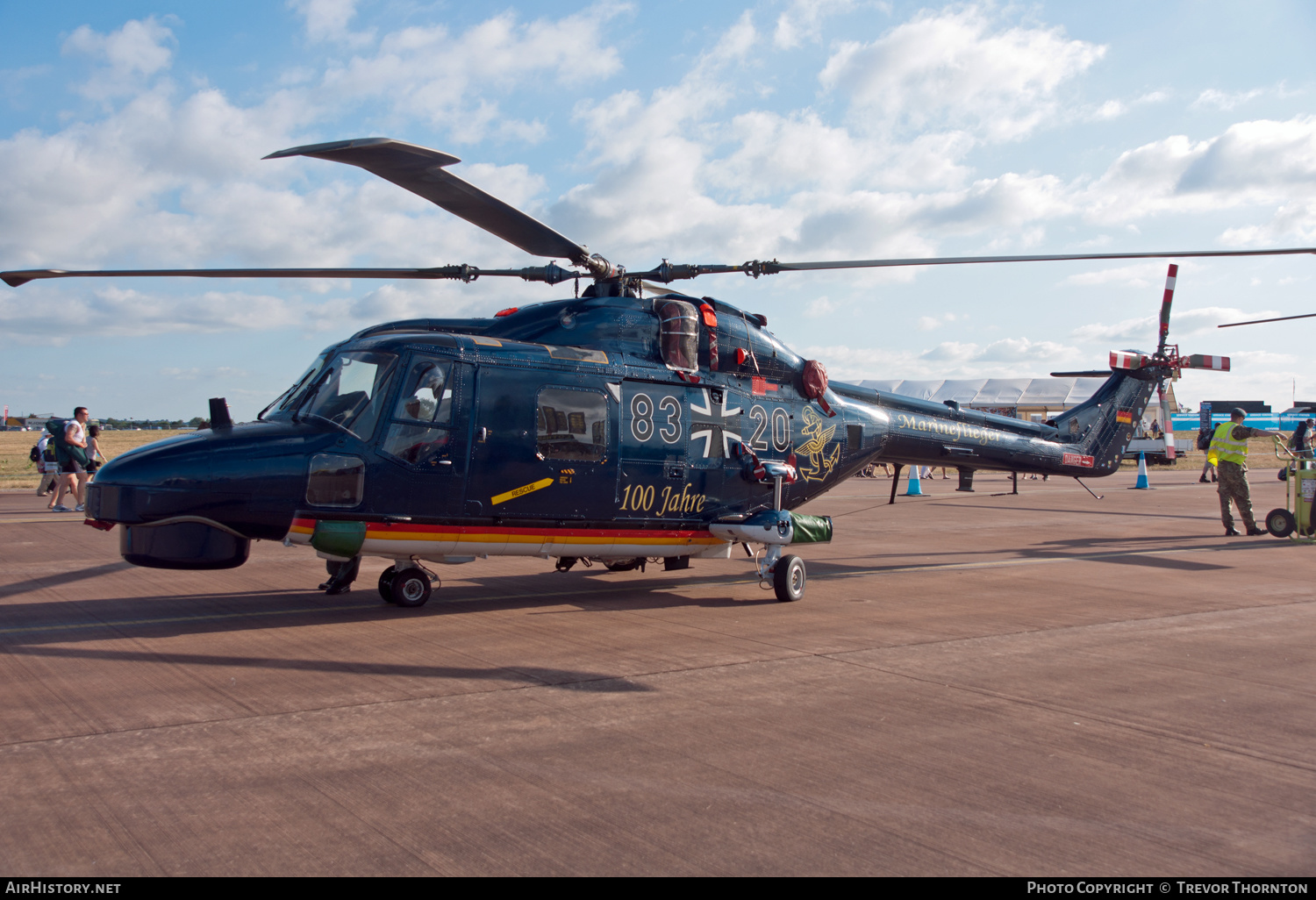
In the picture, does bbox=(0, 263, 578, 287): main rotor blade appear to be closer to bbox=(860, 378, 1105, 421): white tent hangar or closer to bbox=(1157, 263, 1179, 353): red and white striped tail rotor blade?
bbox=(1157, 263, 1179, 353): red and white striped tail rotor blade

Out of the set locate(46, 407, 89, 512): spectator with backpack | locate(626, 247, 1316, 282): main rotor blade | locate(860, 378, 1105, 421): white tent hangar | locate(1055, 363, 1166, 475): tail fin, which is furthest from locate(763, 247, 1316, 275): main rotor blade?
locate(860, 378, 1105, 421): white tent hangar

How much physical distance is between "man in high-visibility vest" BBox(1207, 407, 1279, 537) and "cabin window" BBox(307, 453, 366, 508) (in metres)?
14.5

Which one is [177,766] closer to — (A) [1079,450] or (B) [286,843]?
(B) [286,843]

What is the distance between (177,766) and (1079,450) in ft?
46.0

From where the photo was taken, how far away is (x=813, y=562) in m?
13.5

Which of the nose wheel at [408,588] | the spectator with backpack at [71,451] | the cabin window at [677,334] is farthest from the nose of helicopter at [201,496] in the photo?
the spectator with backpack at [71,451]

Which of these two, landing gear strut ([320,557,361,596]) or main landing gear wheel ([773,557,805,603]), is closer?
landing gear strut ([320,557,361,596])

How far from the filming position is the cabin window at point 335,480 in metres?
7.92

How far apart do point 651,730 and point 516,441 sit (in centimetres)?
409

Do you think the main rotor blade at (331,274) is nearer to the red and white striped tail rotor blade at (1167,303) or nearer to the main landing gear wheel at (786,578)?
the main landing gear wheel at (786,578)

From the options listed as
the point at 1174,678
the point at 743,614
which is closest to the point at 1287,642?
the point at 1174,678

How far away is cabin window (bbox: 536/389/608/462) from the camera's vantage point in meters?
9.02

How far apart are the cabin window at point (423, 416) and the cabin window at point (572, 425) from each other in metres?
0.92

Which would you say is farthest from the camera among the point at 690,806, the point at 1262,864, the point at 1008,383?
the point at 1008,383
